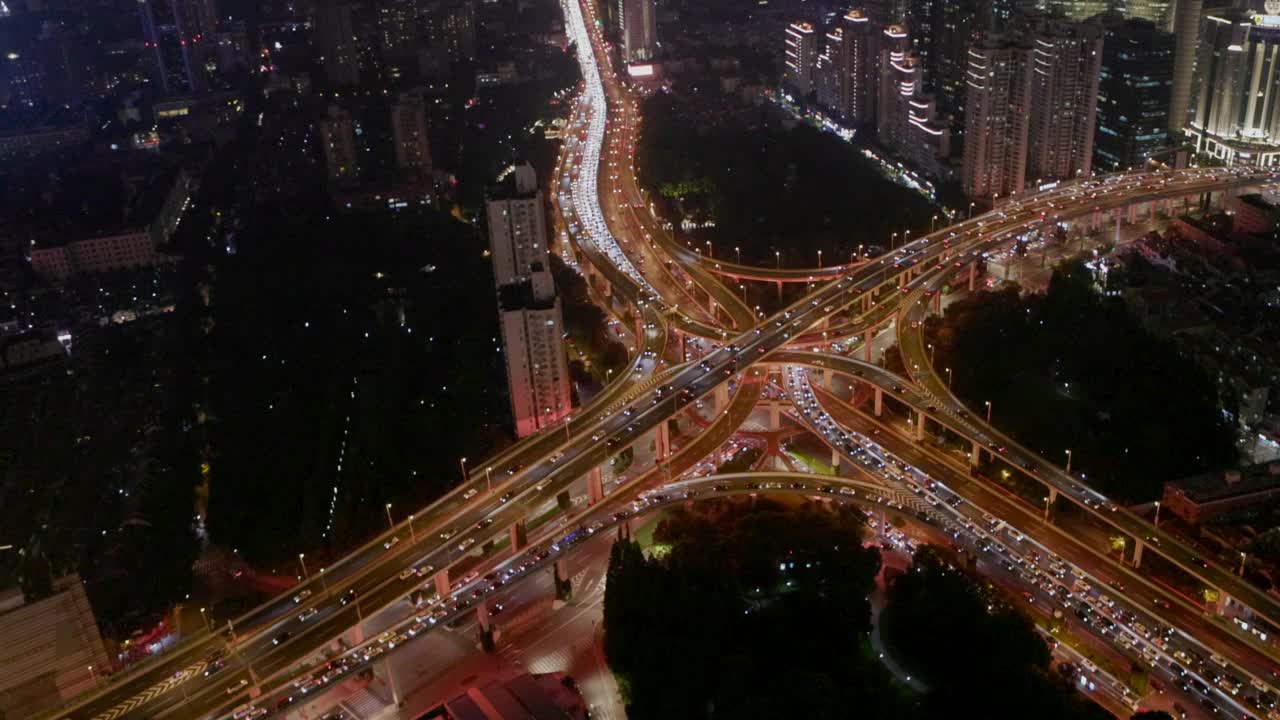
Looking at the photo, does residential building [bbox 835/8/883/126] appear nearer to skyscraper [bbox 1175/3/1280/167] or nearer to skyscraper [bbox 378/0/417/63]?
skyscraper [bbox 1175/3/1280/167]

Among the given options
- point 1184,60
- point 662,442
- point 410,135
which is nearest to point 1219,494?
point 662,442

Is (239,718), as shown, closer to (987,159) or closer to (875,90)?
(987,159)

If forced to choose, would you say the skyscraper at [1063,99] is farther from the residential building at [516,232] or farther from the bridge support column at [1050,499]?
the bridge support column at [1050,499]

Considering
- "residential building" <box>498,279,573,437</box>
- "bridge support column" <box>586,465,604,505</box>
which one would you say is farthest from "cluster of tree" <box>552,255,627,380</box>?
"bridge support column" <box>586,465,604,505</box>

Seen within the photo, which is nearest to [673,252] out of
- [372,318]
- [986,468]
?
[372,318]

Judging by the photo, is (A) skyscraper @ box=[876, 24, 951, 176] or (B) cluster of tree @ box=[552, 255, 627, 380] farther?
(A) skyscraper @ box=[876, 24, 951, 176]

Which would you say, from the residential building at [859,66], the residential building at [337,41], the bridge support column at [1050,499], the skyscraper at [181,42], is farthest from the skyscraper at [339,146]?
the bridge support column at [1050,499]
